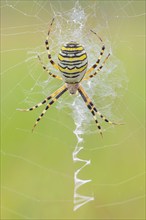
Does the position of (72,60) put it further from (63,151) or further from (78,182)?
(63,151)

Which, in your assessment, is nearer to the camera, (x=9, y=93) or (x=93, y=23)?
(x=93, y=23)

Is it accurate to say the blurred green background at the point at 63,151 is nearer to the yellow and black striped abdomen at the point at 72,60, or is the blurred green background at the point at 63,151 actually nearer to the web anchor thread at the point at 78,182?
the web anchor thread at the point at 78,182

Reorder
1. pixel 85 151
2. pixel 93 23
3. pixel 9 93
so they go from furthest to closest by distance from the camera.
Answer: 1. pixel 9 93
2. pixel 85 151
3. pixel 93 23

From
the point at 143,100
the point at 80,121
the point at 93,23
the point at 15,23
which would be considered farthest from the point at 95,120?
the point at 15,23

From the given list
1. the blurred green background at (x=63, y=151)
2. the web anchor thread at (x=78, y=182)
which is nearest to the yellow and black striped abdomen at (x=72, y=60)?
the blurred green background at (x=63, y=151)

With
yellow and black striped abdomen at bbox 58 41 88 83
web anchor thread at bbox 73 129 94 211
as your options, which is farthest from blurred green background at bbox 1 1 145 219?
yellow and black striped abdomen at bbox 58 41 88 83

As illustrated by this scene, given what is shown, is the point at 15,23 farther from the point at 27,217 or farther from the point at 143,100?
the point at 27,217

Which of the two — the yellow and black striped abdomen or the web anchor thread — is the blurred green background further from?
the yellow and black striped abdomen
